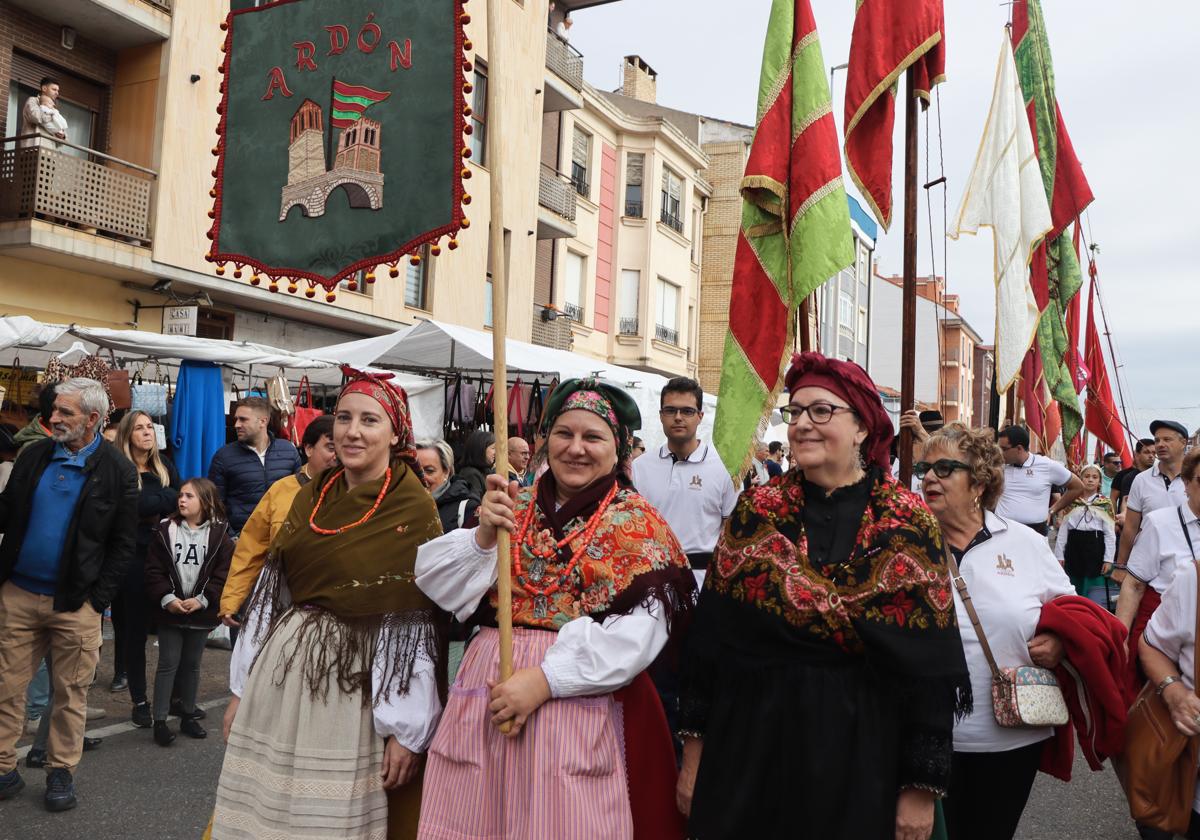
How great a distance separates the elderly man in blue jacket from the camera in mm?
7422

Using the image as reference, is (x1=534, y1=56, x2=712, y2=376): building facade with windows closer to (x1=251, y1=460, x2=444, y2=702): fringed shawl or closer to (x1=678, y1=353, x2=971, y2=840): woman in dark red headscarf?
(x1=251, y1=460, x2=444, y2=702): fringed shawl

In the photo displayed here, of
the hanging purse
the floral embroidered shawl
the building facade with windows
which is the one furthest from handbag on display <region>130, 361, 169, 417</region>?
the building facade with windows

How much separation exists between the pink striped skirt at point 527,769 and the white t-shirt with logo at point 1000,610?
1.18 meters

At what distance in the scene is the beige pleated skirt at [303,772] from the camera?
2959 mm

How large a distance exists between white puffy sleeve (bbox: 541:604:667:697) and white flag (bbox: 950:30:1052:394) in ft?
17.4

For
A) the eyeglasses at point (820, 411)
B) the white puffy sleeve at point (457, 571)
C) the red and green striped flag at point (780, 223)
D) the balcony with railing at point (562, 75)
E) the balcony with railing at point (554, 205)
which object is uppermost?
the balcony with railing at point (562, 75)

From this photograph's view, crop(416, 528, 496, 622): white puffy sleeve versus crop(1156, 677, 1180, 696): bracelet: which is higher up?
crop(416, 528, 496, 622): white puffy sleeve

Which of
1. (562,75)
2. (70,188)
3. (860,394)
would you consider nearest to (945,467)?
(860,394)

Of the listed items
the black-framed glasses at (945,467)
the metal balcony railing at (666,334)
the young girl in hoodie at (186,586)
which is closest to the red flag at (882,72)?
the black-framed glasses at (945,467)

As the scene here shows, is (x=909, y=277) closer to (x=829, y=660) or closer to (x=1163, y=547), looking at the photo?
(x=1163, y=547)

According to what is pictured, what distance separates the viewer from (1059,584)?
3.27m

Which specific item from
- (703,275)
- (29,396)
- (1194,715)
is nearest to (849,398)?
(1194,715)

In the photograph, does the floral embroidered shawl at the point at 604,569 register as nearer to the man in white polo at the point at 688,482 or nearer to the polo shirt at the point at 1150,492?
the man in white polo at the point at 688,482

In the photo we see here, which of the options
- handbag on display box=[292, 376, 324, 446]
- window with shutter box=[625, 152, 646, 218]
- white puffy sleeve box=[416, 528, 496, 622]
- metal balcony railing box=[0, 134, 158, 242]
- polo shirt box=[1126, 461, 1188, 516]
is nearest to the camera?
white puffy sleeve box=[416, 528, 496, 622]
